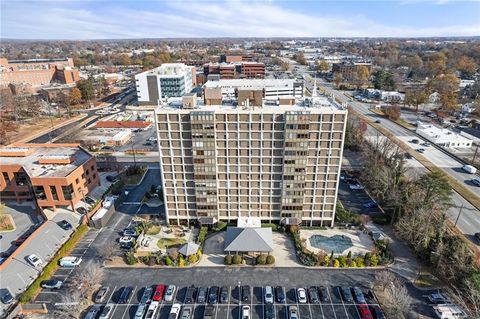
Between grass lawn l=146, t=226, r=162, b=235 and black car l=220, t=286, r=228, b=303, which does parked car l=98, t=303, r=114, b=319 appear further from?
grass lawn l=146, t=226, r=162, b=235

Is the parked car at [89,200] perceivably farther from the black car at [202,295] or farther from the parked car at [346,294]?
the parked car at [346,294]

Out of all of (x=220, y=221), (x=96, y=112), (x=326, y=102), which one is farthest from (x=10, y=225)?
(x=96, y=112)

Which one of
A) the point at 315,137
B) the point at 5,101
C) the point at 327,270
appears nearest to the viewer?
the point at 327,270

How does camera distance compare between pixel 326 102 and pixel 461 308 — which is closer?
pixel 461 308

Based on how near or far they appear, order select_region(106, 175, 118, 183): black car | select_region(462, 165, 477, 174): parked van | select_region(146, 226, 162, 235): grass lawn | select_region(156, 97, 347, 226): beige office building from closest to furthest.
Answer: select_region(156, 97, 347, 226): beige office building → select_region(146, 226, 162, 235): grass lawn → select_region(106, 175, 118, 183): black car → select_region(462, 165, 477, 174): parked van

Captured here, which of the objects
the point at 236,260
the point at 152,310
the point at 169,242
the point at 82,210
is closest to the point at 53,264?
the point at 82,210

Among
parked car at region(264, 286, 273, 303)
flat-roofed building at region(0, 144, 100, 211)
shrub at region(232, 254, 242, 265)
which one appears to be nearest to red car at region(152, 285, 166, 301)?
shrub at region(232, 254, 242, 265)

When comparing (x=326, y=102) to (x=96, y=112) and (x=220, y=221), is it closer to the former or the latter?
(x=220, y=221)
